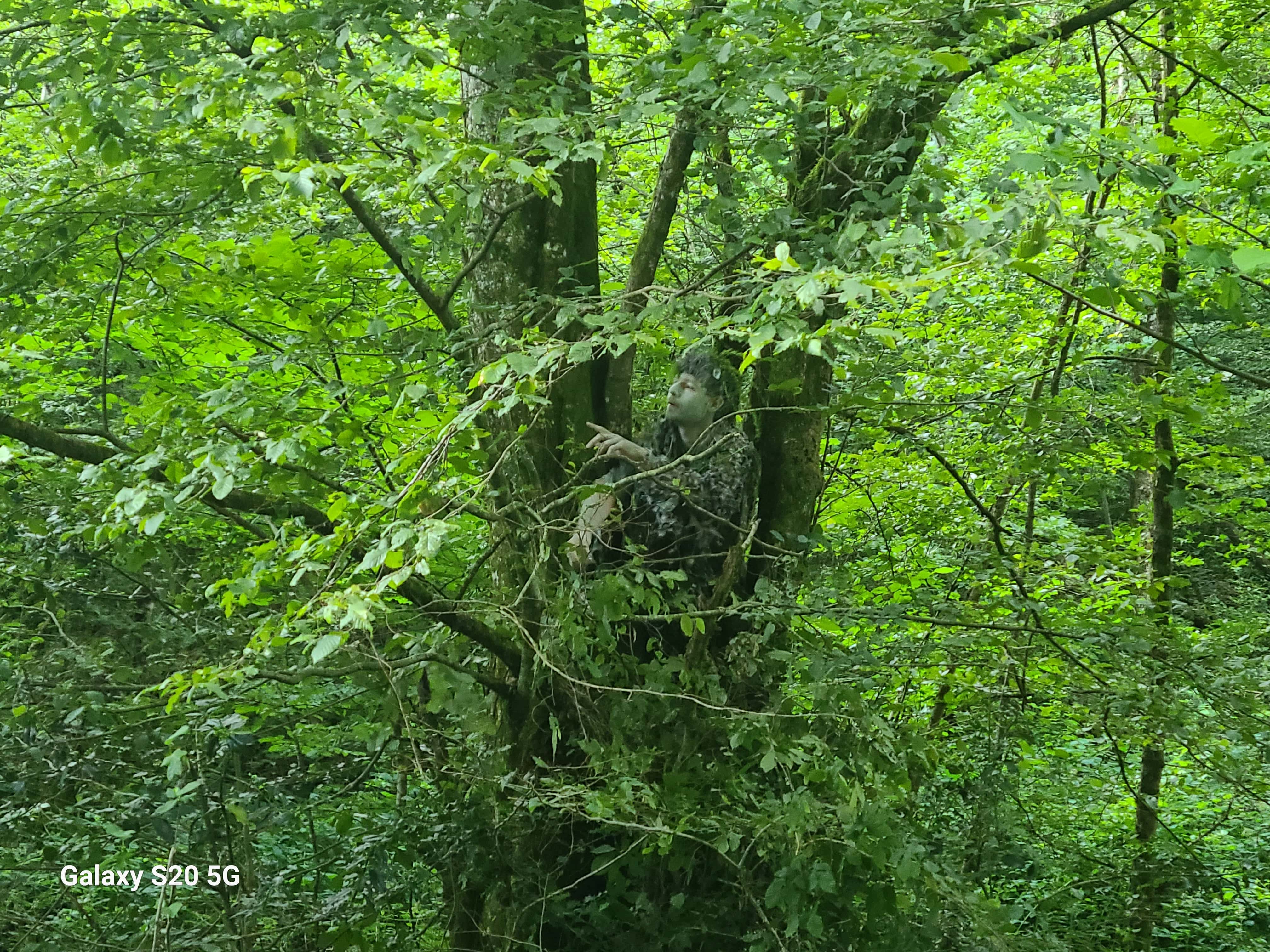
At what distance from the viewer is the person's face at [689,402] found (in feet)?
11.6

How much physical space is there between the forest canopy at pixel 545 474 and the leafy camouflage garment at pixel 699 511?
4.2 inches

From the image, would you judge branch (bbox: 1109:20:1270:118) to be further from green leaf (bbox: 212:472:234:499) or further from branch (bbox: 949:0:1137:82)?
green leaf (bbox: 212:472:234:499)

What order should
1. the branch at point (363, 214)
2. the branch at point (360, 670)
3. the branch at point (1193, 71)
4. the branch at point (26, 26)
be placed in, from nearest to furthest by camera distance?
the branch at point (360, 670) → the branch at point (363, 214) → the branch at point (26, 26) → the branch at point (1193, 71)

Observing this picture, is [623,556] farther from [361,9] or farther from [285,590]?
[361,9]

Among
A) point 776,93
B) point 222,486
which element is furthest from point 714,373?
point 222,486

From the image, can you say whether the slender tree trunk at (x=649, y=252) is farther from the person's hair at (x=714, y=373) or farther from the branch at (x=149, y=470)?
the branch at (x=149, y=470)

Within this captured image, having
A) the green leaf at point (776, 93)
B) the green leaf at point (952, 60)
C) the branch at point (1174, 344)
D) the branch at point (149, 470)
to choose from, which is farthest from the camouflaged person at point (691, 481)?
the green leaf at point (952, 60)

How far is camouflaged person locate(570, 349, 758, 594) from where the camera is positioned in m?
3.49

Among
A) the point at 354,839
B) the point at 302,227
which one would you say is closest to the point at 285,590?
the point at 354,839

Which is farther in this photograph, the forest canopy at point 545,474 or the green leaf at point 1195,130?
the forest canopy at point 545,474

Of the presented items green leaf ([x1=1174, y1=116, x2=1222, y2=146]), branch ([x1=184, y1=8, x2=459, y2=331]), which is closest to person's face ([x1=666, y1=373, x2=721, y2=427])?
branch ([x1=184, y1=8, x2=459, y2=331])

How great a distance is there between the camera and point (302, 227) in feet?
17.4

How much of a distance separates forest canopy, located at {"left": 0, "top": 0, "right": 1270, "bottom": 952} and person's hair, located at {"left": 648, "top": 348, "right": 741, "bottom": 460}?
139mm

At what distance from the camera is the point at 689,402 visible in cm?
353
